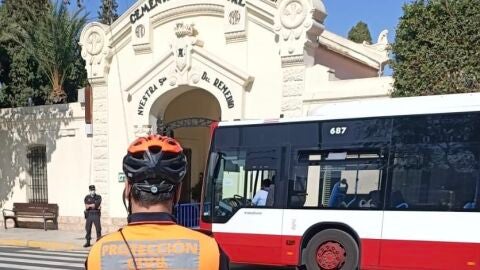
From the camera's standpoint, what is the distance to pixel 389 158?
931 centimetres

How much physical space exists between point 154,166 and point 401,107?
7.97 m

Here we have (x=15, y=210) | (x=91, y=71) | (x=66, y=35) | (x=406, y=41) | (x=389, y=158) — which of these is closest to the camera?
(x=389, y=158)

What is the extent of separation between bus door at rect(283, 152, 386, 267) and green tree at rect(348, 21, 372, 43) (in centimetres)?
3156

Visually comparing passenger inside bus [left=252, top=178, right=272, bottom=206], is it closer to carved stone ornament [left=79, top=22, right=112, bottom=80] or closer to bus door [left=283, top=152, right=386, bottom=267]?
bus door [left=283, top=152, right=386, bottom=267]

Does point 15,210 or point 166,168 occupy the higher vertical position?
point 166,168

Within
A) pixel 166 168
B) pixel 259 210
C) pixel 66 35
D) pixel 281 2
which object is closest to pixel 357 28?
pixel 66 35

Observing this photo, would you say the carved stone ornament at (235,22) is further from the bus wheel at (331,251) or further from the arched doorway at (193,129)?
the bus wheel at (331,251)

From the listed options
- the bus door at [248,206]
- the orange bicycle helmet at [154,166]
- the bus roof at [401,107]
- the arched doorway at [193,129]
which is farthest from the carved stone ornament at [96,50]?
the orange bicycle helmet at [154,166]

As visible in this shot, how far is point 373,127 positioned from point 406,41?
16.4ft

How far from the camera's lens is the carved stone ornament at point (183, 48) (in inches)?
652

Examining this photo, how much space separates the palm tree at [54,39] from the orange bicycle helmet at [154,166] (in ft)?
66.3

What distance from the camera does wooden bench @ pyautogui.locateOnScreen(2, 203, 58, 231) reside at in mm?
19406

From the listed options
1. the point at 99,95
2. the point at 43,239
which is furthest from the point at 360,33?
the point at 43,239

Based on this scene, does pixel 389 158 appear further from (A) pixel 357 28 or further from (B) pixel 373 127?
(A) pixel 357 28
